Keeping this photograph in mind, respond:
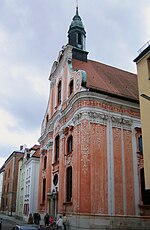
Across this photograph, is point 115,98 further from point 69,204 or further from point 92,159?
point 69,204

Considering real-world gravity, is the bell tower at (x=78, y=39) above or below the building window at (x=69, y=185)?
above

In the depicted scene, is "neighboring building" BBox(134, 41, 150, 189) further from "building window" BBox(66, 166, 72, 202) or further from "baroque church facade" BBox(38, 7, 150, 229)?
"building window" BBox(66, 166, 72, 202)

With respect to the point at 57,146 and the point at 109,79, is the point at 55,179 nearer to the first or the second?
the point at 57,146

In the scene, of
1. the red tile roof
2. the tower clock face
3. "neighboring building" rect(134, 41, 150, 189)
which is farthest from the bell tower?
"neighboring building" rect(134, 41, 150, 189)

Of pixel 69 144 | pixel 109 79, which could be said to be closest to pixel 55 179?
pixel 69 144

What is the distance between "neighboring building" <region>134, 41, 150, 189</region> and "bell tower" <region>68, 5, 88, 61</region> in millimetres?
14337

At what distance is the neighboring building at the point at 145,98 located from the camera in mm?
13172

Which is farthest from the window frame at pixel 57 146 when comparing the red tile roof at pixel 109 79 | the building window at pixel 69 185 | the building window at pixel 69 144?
the red tile roof at pixel 109 79

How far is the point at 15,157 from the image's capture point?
5775cm

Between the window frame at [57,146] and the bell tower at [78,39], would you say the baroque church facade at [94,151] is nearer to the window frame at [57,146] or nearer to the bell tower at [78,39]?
the window frame at [57,146]

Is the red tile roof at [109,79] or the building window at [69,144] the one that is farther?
the red tile roof at [109,79]

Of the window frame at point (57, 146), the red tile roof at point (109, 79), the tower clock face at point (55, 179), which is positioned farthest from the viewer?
the window frame at point (57, 146)

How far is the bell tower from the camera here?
94.7 feet

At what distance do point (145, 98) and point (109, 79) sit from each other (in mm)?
13589
